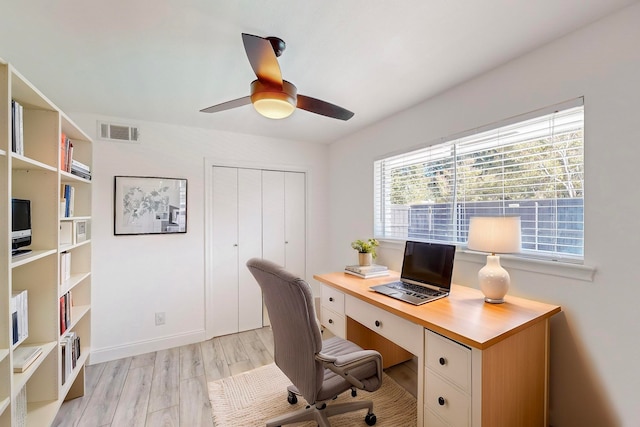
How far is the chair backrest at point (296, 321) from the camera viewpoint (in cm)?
135

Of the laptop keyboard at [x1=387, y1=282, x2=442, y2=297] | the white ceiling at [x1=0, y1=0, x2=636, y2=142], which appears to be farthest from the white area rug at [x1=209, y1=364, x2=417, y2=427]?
the white ceiling at [x1=0, y1=0, x2=636, y2=142]

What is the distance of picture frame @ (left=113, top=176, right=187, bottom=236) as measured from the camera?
8.67 ft

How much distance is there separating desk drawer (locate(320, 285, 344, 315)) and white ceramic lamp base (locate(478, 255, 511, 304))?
98cm

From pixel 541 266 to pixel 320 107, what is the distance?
162 centimetres

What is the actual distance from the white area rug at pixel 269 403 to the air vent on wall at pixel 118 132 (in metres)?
2.35

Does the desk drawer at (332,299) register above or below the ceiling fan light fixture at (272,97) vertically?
below

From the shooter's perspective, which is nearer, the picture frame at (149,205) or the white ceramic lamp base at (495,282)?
the white ceramic lamp base at (495,282)

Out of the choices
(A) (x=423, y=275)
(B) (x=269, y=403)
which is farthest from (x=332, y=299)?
(B) (x=269, y=403)

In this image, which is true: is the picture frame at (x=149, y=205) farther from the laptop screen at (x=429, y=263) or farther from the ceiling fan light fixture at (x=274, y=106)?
the laptop screen at (x=429, y=263)

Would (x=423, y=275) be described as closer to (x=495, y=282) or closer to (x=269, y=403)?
(x=495, y=282)

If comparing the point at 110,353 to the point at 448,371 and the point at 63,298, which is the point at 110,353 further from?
the point at 448,371

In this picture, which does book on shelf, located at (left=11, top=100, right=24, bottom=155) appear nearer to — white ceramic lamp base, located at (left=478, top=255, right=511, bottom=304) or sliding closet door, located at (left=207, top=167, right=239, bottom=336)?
sliding closet door, located at (left=207, top=167, right=239, bottom=336)

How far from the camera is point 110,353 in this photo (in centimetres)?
259

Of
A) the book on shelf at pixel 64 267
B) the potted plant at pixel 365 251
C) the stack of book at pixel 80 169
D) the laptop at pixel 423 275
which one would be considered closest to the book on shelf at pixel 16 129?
the stack of book at pixel 80 169
